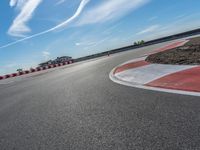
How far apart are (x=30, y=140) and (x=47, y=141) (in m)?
0.40

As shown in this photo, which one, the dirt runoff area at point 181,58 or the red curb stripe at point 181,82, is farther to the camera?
the dirt runoff area at point 181,58

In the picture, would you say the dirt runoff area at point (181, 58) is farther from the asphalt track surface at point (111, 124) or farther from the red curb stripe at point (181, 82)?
the asphalt track surface at point (111, 124)

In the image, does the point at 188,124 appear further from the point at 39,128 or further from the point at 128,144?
the point at 39,128

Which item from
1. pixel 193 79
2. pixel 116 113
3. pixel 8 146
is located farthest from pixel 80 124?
pixel 193 79

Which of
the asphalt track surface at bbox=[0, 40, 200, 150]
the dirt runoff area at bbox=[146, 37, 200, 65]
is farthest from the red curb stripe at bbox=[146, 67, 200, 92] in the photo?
the dirt runoff area at bbox=[146, 37, 200, 65]

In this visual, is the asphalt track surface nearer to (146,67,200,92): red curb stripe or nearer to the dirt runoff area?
(146,67,200,92): red curb stripe

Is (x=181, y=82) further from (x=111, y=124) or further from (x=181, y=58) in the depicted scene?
Result: (x=181, y=58)

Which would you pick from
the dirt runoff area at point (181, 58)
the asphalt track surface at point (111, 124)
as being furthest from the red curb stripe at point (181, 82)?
the dirt runoff area at point (181, 58)

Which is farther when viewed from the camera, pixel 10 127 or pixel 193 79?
pixel 193 79

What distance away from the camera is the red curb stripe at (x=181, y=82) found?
6096mm

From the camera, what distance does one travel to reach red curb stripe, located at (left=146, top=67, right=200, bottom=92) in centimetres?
610

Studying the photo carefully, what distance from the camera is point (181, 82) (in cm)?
674

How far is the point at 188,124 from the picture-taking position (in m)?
3.78

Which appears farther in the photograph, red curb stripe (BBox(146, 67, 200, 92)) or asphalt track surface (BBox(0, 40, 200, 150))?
red curb stripe (BBox(146, 67, 200, 92))
